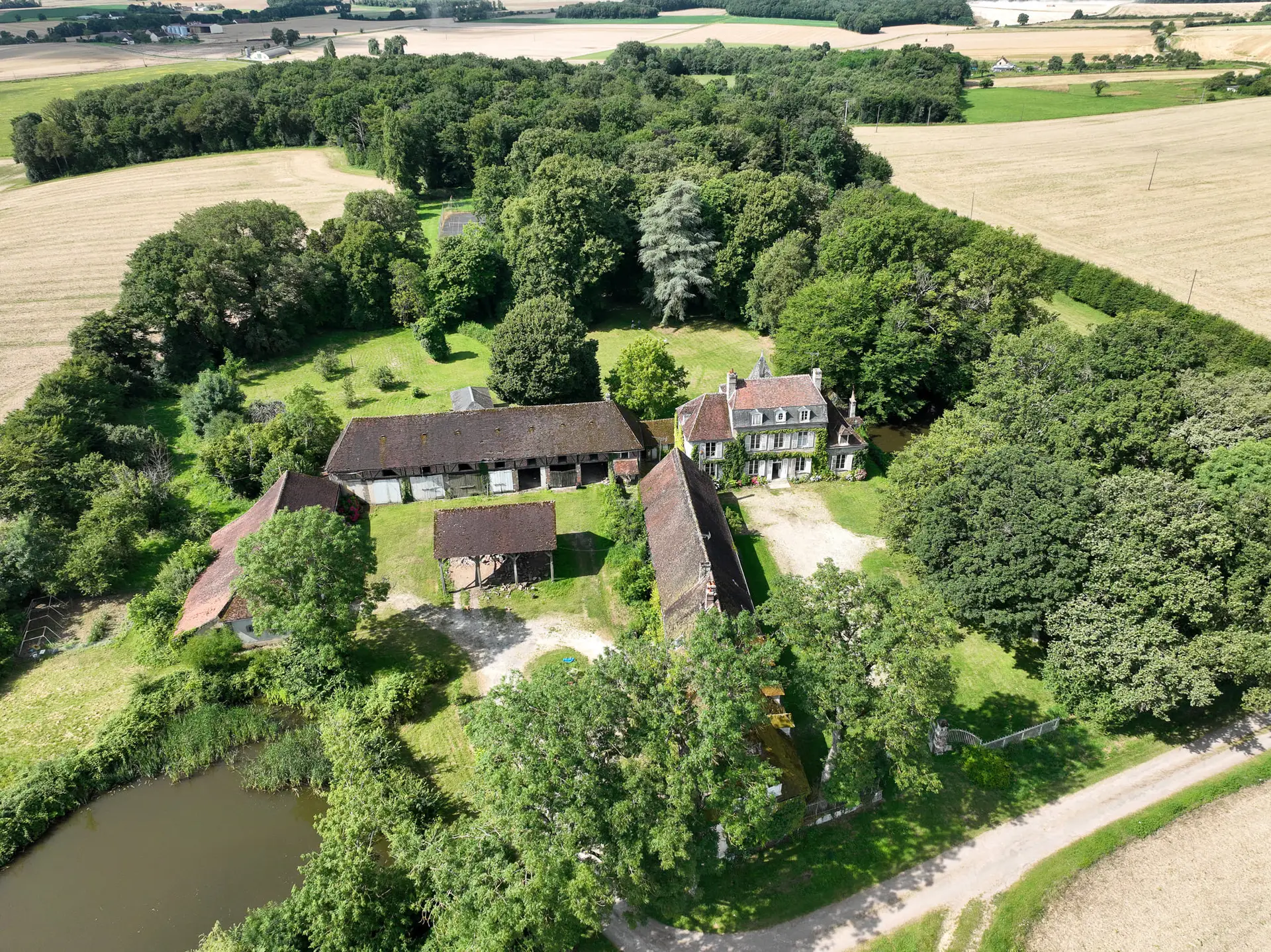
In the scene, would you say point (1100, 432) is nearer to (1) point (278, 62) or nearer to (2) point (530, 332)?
(2) point (530, 332)

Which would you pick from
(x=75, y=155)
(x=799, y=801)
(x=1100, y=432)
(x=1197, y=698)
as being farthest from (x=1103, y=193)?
(x=75, y=155)

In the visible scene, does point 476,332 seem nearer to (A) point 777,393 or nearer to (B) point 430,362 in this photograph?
(B) point 430,362

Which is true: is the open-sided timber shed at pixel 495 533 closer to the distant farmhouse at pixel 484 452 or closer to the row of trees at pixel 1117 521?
the distant farmhouse at pixel 484 452

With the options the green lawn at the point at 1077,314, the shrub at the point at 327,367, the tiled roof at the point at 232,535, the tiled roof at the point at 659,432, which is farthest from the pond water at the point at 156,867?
the green lawn at the point at 1077,314

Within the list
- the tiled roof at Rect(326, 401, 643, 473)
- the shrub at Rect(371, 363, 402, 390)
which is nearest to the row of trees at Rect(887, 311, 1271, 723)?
the tiled roof at Rect(326, 401, 643, 473)

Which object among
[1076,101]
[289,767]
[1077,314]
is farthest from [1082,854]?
[1076,101]
